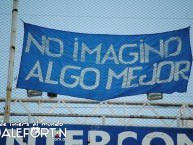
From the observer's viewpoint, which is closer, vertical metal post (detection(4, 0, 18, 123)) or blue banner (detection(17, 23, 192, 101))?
vertical metal post (detection(4, 0, 18, 123))

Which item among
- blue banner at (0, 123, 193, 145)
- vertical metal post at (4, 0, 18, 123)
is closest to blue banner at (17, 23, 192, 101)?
vertical metal post at (4, 0, 18, 123)

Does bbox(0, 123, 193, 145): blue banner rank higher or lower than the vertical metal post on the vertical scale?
lower

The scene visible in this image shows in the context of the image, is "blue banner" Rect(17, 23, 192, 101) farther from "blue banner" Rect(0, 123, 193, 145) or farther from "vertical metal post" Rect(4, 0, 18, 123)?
"blue banner" Rect(0, 123, 193, 145)

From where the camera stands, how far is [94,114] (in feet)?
26.5

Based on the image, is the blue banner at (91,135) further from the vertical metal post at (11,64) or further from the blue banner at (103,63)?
the blue banner at (103,63)

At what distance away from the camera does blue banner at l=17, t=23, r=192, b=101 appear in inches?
261

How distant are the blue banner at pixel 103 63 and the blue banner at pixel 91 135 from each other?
5.65 feet

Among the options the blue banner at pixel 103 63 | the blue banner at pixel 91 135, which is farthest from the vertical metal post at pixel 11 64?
the blue banner at pixel 103 63

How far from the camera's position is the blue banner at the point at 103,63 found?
6.62 meters

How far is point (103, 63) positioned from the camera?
6.87 m

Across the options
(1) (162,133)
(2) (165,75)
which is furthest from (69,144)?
(2) (165,75)

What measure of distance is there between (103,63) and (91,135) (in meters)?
2.38

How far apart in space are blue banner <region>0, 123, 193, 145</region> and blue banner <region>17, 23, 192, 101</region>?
172 centimetres

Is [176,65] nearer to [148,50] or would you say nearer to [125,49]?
[148,50]
